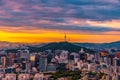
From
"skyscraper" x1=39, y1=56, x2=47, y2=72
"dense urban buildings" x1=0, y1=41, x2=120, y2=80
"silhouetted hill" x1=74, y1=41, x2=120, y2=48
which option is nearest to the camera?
"dense urban buildings" x1=0, y1=41, x2=120, y2=80

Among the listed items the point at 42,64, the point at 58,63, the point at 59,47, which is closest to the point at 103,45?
the point at 59,47

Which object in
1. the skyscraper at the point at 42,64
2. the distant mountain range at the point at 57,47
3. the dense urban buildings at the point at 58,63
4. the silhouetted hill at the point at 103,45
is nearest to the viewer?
the dense urban buildings at the point at 58,63

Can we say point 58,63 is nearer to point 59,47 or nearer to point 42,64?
point 42,64

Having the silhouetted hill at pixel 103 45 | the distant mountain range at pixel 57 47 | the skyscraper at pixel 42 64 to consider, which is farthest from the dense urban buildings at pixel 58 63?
the silhouetted hill at pixel 103 45

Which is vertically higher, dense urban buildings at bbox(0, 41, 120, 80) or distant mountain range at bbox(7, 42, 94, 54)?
distant mountain range at bbox(7, 42, 94, 54)

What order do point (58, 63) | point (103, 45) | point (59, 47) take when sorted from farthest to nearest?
1. point (103, 45)
2. point (59, 47)
3. point (58, 63)

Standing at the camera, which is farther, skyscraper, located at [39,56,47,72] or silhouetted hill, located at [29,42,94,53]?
silhouetted hill, located at [29,42,94,53]

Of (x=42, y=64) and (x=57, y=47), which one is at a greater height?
(x=57, y=47)

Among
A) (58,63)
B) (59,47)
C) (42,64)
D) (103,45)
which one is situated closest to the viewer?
(42,64)

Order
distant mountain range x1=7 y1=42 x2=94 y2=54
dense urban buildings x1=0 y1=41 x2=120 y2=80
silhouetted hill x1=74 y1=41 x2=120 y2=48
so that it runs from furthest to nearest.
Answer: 1. silhouetted hill x1=74 y1=41 x2=120 y2=48
2. distant mountain range x1=7 y1=42 x2=94 y2=54
3. dense urban buildings x1=0 y1=41 x2=120 y2=80

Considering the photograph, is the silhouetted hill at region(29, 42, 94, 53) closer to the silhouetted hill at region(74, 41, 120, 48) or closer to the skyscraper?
the silhouetted hill at region(74, 41, 120, 48)

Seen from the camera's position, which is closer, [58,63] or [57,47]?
[58,63]

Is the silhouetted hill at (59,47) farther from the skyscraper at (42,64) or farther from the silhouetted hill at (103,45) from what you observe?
the skyscraper at (42,64)

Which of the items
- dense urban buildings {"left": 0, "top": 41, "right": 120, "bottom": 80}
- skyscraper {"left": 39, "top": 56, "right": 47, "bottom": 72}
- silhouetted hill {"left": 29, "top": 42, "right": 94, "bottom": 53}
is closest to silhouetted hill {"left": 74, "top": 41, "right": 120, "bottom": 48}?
dense urban buildings {"left": 0, "top": 41, "right": 120, "bottom": 80}
